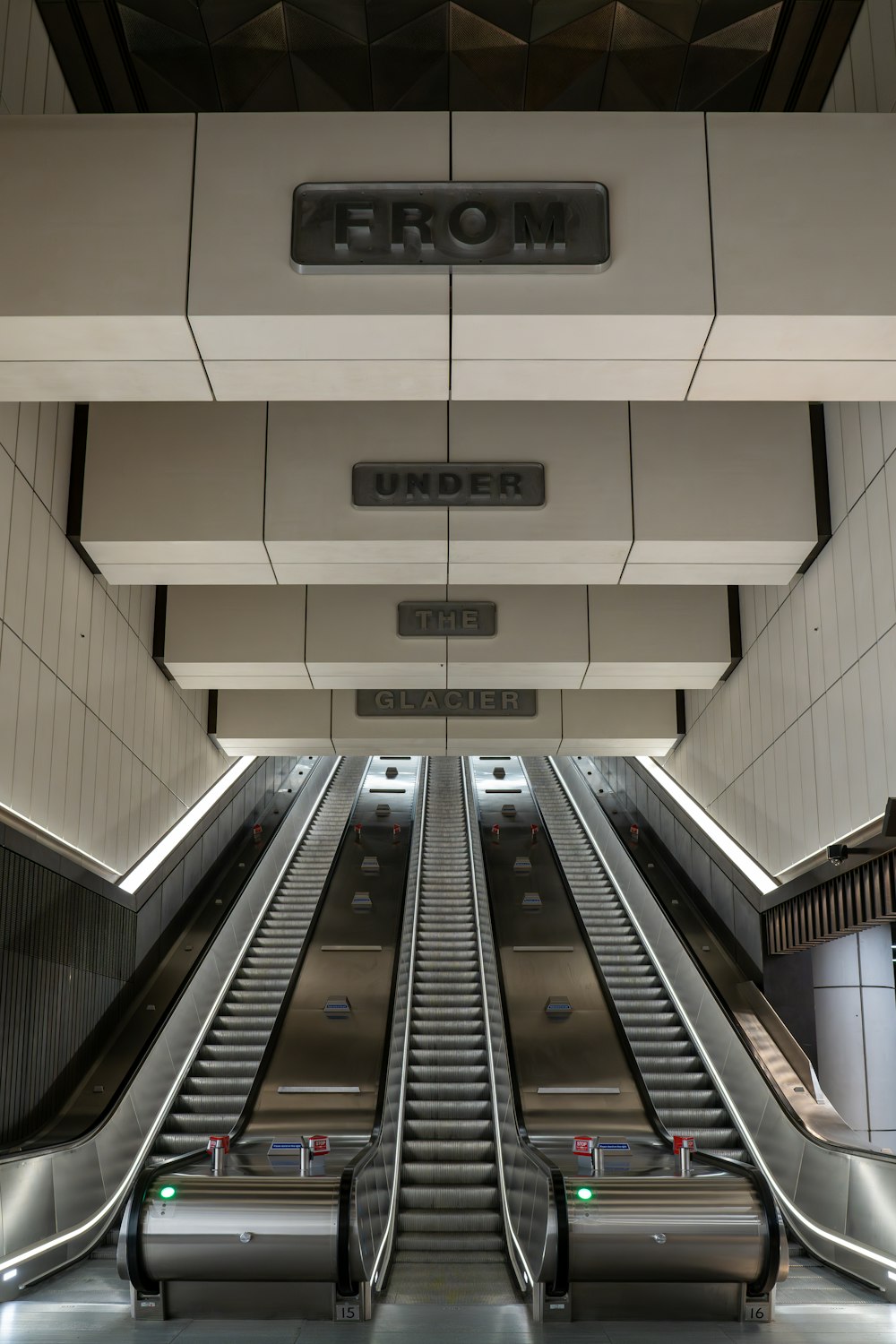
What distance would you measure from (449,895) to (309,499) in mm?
9240

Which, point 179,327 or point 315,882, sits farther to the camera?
point 315,882

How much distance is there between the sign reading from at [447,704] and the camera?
1375 centimetres

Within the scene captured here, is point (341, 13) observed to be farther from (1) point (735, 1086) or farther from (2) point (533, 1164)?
(1) point (735, 1086)

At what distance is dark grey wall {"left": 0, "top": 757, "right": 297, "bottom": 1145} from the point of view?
7.67m

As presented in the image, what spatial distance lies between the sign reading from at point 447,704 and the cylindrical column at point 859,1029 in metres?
4.45

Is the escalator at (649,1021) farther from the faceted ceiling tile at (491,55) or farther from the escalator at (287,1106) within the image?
the faceted ceiling tile at (491,55)

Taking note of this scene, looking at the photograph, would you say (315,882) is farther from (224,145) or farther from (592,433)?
(224,145)

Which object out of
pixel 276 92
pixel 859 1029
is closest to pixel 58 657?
pixel 276 92

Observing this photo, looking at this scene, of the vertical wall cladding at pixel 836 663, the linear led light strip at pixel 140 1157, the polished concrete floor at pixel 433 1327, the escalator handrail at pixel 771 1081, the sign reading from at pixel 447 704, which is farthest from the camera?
the sign reading from at pixel 447 704

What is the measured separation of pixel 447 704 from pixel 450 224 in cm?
844

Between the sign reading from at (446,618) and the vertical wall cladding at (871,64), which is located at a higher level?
the vertical wall cladding at (871,64)

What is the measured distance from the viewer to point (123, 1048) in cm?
975

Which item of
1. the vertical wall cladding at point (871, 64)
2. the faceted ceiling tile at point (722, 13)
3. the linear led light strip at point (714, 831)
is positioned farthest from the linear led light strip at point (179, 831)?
the vertical wall cladding at point (871, 64)

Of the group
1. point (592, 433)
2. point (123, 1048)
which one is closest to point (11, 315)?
point (592, 433)
